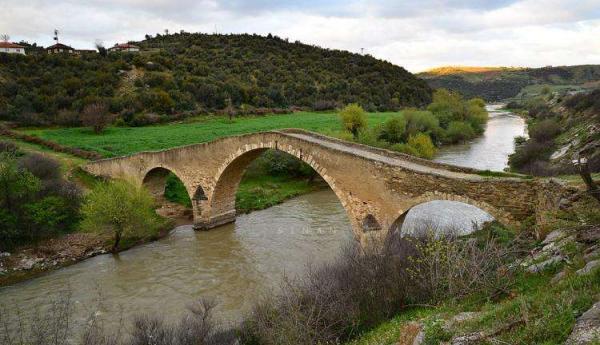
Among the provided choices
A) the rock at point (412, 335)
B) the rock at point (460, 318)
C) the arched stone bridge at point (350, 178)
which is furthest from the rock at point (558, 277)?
the arched stone bridge at point (350, 178)

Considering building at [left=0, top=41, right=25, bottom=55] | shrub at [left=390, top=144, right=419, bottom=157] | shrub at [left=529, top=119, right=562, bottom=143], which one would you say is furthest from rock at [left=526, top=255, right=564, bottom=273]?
building at [left=0, top=41, right=25, bottom=55]

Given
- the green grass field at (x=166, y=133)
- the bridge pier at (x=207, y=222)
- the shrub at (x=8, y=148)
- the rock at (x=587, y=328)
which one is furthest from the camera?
the green grass field at (x=166, y=133)

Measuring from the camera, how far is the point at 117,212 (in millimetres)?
17703

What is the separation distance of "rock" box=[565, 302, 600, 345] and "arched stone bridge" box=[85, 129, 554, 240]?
600 cm

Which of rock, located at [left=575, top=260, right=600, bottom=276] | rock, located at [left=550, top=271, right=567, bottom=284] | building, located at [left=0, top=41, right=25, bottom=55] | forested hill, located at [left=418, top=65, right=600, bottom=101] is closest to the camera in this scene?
rock, located at [left=575, top=260, right=600, bottom=276]

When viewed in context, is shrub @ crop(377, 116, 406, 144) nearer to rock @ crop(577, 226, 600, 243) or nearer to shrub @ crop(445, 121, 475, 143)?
shrub @ crop(445, 121, 475, 143)

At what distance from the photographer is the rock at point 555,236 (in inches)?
298

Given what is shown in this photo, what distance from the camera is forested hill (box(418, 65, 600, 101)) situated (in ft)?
357

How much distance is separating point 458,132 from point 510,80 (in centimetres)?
10660

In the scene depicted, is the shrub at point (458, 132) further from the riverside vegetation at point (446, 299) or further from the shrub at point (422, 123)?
the riverside vegetation at point (446, 299)

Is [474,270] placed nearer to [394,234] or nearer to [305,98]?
[394,234]

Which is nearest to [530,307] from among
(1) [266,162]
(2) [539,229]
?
(2) [539,229]

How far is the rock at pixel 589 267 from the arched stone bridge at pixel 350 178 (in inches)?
180

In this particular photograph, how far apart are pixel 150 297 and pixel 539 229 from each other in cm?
1148
